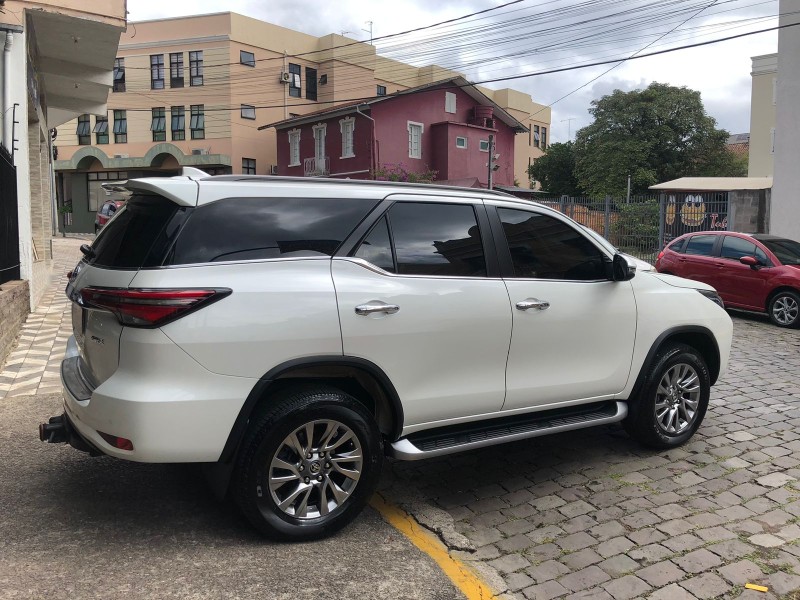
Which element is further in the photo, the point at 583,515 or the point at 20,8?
the point at 20,8

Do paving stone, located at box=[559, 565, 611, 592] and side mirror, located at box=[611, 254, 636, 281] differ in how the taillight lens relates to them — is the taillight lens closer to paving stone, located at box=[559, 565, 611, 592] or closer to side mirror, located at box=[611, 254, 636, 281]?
paving stone, located at box=[559, 565, 611, 592]

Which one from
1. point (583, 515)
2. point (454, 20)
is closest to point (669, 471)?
point (583, 515)

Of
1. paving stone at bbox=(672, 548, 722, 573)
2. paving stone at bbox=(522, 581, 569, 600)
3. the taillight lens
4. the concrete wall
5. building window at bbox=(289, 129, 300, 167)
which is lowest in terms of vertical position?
paving stone at bbox=(522, 581, 569, 600)

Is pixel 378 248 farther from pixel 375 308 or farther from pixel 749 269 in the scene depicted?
pixel 749 269

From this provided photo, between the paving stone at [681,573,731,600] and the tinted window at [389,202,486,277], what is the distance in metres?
1.93

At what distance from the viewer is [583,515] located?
4020 mm

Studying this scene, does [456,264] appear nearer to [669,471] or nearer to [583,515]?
[583,515]

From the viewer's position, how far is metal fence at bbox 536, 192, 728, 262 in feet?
63.1

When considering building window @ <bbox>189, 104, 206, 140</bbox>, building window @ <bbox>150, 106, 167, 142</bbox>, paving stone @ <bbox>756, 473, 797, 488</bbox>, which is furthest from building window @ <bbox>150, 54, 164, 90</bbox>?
paving stone @ <bbox>756, 473, 797, 488</bbox>

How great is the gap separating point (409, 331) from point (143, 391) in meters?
1.37

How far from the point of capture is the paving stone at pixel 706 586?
320cm

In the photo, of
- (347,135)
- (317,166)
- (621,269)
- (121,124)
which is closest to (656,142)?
(347,135)

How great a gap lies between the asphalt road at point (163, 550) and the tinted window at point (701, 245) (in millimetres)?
10233

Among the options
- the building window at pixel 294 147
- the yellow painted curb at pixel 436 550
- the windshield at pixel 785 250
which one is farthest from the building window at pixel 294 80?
the yellow painted curb at pixel 436 550
